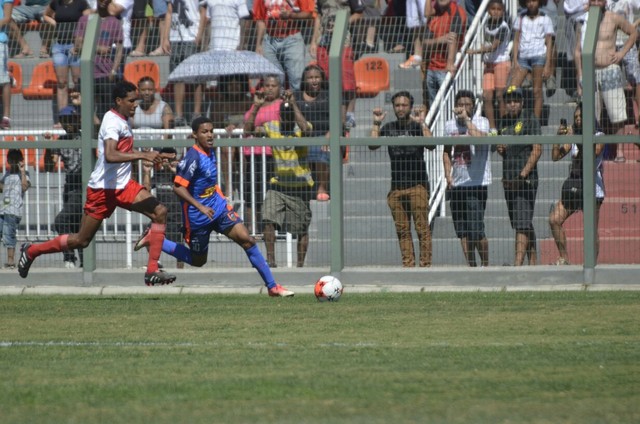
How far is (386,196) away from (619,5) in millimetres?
4387

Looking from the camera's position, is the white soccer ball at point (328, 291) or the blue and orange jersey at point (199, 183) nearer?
the white soccer ball at point (328, 291)

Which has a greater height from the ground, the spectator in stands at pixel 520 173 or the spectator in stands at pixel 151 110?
the spectator in stands at pixel 151 110

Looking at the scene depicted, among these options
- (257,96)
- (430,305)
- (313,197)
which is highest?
(257,96)

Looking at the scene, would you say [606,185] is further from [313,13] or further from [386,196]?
[313,13]

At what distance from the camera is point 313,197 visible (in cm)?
1532

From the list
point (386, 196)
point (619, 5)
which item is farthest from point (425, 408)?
point (619, 5)

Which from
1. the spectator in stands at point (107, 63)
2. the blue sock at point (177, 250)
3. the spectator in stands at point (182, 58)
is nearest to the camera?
the blue sock at point (177, 250)

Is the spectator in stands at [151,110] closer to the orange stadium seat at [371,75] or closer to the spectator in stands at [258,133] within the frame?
the spectator in stands at [258,133]

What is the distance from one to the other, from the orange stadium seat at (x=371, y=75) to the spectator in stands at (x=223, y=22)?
156 centimetres

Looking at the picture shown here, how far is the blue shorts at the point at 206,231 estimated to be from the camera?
1326 cm

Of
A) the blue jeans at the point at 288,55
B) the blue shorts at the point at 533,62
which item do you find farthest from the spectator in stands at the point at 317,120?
the blue shorts at the point at 533,62

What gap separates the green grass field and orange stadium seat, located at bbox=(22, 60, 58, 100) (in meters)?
4.29

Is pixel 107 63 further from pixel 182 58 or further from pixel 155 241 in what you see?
pixel 155 241

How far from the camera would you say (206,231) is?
13367 millimetres
